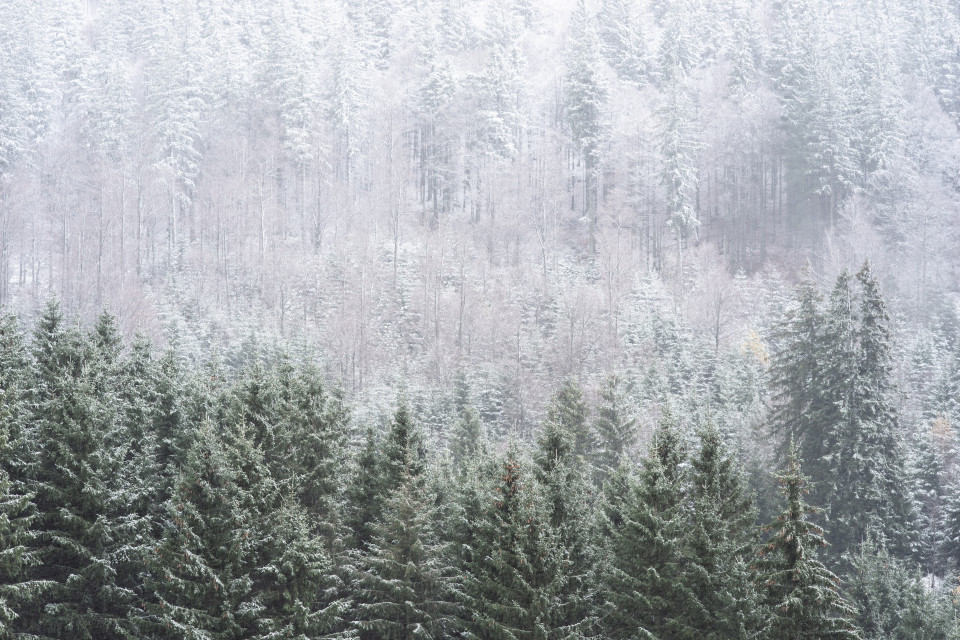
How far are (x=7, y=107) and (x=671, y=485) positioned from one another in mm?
72210

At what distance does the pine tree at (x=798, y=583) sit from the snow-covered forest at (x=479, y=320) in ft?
0.24

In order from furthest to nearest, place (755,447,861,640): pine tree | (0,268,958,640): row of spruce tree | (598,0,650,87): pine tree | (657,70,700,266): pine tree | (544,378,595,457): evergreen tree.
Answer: (598,0,650,87): pine tree, (657,70,700,266): pine tree, (544,378,595,457): evergreen tree, (0,268,958,640): row of spruce tree, (755,447,861,640): pine tree

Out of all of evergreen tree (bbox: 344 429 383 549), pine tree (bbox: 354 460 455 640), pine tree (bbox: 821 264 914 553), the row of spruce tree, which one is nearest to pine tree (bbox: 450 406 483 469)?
the row of spruce tree

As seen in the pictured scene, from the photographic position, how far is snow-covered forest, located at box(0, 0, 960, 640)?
1808cm

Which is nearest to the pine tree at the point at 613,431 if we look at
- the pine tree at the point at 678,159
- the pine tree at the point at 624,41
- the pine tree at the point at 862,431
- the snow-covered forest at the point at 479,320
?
the snow-covered forest at the point at 479,320

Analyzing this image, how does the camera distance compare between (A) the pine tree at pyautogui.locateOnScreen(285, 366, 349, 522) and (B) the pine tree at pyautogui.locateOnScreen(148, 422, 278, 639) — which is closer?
(B) the pine tree at pyautogui.locateOnScreen(148, 422, 278, 639)

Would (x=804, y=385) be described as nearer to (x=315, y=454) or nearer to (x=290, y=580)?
(x=315, y=454)

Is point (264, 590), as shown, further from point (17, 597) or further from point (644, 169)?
point (644, 169)

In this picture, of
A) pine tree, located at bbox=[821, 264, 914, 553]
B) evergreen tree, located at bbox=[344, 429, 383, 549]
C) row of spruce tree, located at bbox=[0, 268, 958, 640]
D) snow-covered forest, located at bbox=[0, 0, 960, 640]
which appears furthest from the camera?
pine tree, located at bbox=[821, 264, 914, 553]

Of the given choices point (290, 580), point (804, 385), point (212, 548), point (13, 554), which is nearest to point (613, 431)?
point (804, 385)

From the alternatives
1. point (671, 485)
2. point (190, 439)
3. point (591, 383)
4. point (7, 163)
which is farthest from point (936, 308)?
point (7, 163)

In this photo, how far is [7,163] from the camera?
68.6 m

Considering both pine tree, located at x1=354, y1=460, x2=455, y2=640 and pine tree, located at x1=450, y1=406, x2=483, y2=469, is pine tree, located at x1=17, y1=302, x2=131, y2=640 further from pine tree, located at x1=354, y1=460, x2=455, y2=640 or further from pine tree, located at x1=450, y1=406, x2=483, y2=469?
pine tree, located at x1=450, y1=406, x2=483, y2=469

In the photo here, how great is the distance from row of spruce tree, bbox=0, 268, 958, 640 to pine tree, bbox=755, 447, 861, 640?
0.04 m
